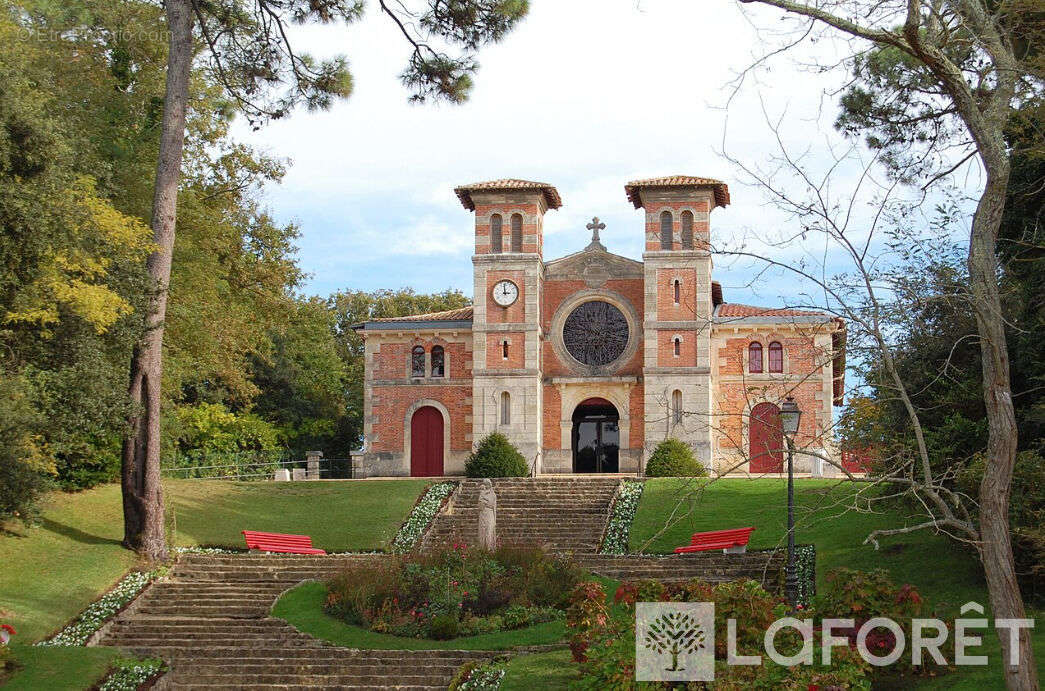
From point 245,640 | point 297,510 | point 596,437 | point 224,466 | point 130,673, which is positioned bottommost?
point 130,673

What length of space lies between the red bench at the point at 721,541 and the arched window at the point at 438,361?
1645 centimetres

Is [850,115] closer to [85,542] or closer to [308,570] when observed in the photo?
[308,570]

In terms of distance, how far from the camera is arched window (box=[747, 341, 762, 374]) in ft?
127

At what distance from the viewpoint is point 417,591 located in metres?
20.6

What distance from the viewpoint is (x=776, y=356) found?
3878cm

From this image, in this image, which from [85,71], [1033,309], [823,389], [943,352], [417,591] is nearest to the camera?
[1033,309]

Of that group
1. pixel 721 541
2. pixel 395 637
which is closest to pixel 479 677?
pixel 395 637

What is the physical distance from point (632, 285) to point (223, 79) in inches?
718

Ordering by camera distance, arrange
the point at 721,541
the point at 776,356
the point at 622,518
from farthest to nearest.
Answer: the point at 776,356
the point at 622,518
the point at 721,541

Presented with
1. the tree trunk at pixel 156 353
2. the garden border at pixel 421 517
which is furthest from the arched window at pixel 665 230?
the tree trunk at pixel 156 353

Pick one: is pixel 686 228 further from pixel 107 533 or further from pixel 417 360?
pixel 107 533

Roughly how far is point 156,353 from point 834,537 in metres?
15.4

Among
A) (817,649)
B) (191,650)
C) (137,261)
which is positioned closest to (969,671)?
(817,649)

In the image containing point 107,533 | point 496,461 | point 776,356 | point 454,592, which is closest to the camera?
point 454,592
